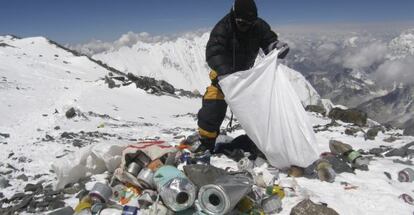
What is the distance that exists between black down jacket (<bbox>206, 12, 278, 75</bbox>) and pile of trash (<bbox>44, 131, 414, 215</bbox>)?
4.47ft

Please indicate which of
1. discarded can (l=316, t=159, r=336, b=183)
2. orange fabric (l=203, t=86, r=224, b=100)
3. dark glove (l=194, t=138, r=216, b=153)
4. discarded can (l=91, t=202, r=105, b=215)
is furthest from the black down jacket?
discarded can (l=91, t=202, r=105, b=215)

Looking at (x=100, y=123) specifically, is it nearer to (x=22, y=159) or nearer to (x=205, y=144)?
(x=22, y=159)

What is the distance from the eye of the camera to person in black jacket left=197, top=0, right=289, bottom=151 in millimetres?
5578

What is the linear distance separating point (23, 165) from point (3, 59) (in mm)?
21728

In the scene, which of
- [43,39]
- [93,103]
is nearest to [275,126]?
[93,103]

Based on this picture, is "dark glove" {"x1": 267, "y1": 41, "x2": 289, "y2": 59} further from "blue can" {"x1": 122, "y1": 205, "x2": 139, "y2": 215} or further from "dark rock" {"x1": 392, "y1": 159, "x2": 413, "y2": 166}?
"blue can" {"x1": 122, "y1": 205, "x2": 139, "y2": 215}

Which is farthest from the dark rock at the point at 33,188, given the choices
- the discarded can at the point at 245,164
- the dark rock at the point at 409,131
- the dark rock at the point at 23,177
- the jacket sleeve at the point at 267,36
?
the dark rock at the point at 409,131

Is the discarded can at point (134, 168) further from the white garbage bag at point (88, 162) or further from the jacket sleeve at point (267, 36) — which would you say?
the jacket sleeve at point (267, 36)

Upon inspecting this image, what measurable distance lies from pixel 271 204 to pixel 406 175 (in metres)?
2.45

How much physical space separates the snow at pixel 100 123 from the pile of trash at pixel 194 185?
187 mm

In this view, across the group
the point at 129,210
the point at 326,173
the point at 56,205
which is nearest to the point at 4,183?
the point at 56,205

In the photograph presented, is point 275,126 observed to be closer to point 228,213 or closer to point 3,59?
point 228,213

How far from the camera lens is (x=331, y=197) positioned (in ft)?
15.2

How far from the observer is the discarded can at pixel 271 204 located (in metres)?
4.28
